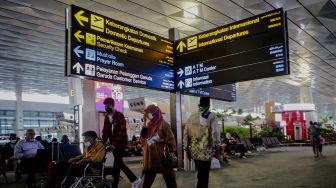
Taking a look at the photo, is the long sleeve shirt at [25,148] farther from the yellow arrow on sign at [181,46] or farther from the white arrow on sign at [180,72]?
the yellow arrow on sign at [181,46]

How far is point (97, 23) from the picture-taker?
810 cm

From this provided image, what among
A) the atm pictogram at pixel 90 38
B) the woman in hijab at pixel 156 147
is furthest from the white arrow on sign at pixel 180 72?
the woman in hijab at pixel 156 147

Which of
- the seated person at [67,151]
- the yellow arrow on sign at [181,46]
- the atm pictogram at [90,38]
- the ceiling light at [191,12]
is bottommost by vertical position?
the seated person at [67,151]

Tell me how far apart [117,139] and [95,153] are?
1.46ft

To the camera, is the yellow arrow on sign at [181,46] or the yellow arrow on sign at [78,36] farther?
the yellow arrow on sign at [181,46]

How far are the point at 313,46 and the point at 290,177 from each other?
14.6 metres

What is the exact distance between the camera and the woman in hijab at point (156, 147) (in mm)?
5391

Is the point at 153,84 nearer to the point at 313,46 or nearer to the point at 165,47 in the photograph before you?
the point at 165,47

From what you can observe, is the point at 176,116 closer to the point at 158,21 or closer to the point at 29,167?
the point at 29,167

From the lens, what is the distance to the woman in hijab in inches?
212

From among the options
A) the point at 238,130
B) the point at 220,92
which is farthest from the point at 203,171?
the point at 238,130

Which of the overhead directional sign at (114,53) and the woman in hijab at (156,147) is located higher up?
the overhead directional sign at (114,53)

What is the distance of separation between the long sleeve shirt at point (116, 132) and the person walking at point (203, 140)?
1598mm

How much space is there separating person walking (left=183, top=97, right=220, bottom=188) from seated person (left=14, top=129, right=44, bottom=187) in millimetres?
4143
